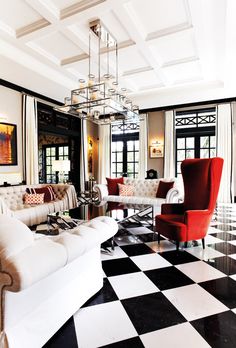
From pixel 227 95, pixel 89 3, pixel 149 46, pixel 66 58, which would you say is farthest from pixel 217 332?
pixel 227 95

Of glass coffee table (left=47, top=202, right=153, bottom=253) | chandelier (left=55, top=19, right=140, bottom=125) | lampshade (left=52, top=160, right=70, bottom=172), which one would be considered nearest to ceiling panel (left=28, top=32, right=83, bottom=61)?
chandelier (left=55, top=19, right=140, bottom=125)

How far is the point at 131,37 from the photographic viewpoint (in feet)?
12.6

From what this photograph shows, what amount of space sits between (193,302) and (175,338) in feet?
1.56

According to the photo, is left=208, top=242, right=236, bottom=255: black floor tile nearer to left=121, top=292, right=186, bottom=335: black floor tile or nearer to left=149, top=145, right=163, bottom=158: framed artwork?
left=121, top=292, right=186, bottom=335: black floor tile

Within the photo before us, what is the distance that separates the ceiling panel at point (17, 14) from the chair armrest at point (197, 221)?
11.7ft

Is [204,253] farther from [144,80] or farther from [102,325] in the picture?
[144,80]

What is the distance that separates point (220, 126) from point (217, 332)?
6643 millimetres

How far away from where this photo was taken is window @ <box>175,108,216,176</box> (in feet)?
24.7

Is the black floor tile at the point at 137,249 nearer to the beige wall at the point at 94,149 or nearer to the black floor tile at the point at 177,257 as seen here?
the black floor tile at the point at 177,257

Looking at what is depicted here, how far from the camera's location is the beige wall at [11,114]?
5.27m

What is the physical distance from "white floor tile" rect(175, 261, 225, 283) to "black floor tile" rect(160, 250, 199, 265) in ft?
0.29

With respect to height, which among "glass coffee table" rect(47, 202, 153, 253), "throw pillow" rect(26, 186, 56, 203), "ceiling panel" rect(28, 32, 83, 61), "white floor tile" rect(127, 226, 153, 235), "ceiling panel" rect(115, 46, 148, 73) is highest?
"ceiling panel" rect(115, 46, 148, 73)

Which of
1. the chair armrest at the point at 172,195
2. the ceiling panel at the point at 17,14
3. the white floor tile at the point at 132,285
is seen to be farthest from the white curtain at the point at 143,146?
the white floor tile at the point at 132,285

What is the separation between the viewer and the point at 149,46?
4168 millimetres
